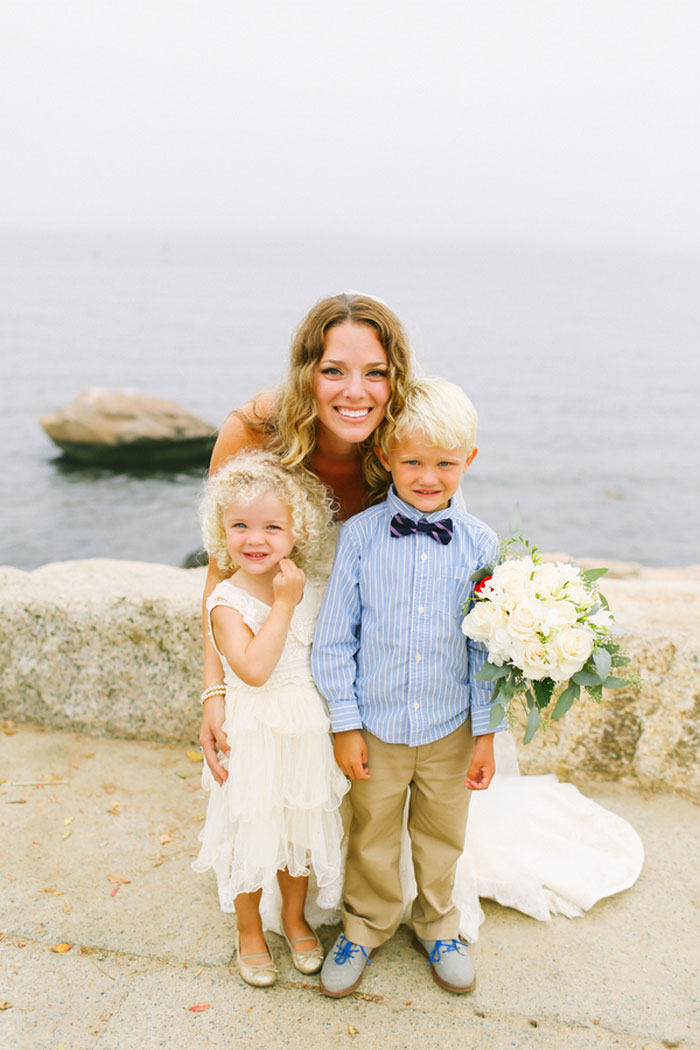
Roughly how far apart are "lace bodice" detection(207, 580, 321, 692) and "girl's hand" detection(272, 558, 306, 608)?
101mm

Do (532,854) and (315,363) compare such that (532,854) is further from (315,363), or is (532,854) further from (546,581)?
(315,363)

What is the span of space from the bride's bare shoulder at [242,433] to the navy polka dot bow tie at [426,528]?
0.64 metres

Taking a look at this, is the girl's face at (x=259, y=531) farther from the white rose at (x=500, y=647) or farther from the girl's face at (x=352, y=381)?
the white rose at (x=500, y=647)

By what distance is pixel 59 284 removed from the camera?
215 feet

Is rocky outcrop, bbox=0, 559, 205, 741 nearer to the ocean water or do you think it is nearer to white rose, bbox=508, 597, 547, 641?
the ocean water

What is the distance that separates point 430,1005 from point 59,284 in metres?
70.2

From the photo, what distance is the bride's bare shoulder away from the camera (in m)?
3.02

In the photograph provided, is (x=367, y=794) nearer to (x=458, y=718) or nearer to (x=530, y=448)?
(x=458, y=718)

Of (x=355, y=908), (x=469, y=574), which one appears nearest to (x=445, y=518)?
(x=469, y=574)

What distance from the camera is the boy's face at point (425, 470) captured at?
262 cm

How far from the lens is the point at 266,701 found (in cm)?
265

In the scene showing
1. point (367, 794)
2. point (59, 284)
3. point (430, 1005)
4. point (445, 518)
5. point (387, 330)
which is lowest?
point (430, 1005)

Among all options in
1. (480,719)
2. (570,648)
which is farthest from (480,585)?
(480,719)


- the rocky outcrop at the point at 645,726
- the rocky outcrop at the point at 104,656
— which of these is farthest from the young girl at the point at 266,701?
the rocky outcrop at the point at 645,726
